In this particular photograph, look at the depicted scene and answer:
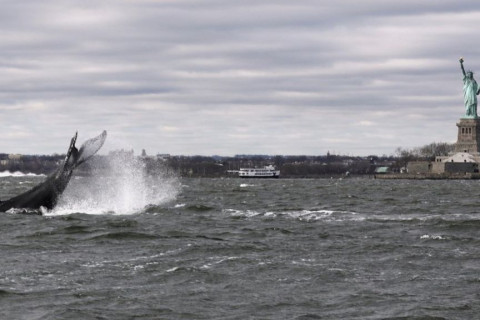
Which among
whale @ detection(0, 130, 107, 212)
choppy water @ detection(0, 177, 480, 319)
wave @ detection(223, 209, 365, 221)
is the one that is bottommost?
choppy water @ detection(0, 177, 480, 319)

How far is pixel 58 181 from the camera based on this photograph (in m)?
51.8

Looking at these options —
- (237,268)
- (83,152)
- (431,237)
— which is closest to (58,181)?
(83,152)

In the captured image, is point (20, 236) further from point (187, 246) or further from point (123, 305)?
point (123, 305)

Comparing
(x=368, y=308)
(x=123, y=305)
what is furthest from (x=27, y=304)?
(x=368, y=308)

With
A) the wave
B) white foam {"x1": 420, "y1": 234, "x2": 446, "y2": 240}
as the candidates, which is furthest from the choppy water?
the wave

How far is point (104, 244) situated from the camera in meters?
37.4

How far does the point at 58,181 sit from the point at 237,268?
2316 cm

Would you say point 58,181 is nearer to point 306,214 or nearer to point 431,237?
point 306,214

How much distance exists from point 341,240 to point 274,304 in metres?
14.8

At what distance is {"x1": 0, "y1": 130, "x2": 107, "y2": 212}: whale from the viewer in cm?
4972

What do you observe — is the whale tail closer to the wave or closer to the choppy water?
the choppy water

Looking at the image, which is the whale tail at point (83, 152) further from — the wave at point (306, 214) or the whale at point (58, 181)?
the wave at point (306, 214)

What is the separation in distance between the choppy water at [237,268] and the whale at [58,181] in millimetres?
2316

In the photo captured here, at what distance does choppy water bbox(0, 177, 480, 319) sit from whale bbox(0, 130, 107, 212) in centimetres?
232
